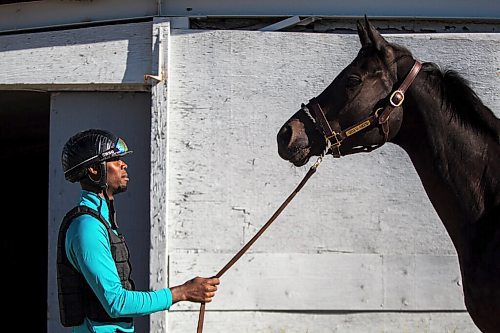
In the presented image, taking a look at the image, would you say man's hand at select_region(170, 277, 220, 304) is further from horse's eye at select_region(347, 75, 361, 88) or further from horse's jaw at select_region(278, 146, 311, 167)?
horse's eye at select_region(347, 75, 361, 88)

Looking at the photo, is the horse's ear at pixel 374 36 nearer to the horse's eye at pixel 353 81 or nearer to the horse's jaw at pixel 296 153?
the horse's eye at pixel 353 81

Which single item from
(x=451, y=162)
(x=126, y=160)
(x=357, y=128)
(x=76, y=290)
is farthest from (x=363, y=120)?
(x=126, y=160)

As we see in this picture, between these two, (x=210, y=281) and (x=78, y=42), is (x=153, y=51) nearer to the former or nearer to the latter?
(x=78, y=42)

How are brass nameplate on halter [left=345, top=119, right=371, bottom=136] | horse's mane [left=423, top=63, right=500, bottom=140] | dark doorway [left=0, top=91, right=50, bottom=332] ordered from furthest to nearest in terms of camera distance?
1. dark doorway [left=0, top=91, right=50, bottom=332]
2. brass nameplate on halter [left=345, top=119, right=371, bottom=136]
3. horse's mane [left=423, top=63, right=500, bottom=140]

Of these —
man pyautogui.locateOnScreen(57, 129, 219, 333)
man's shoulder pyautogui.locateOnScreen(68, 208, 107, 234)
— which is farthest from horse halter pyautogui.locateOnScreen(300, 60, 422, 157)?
man's shoulder pyautogui.locateOnScreen(68, 208, 107, 234)

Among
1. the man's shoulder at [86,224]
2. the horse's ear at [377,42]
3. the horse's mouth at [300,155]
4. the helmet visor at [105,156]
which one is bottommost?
the man's shoulder at [86,224]

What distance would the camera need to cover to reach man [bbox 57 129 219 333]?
332cm

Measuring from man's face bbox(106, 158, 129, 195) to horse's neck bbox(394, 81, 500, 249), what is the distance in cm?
143

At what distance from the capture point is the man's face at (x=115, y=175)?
11.7 feet

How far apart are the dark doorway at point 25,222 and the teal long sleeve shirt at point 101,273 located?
525 cm

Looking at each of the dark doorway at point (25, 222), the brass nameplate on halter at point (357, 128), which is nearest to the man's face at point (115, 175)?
the brass nameplate on halter at point (357, 128)

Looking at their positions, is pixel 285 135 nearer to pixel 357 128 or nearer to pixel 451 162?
pixel 357 128

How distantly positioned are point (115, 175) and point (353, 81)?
1314mm

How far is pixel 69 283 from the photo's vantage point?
11.3 feet
